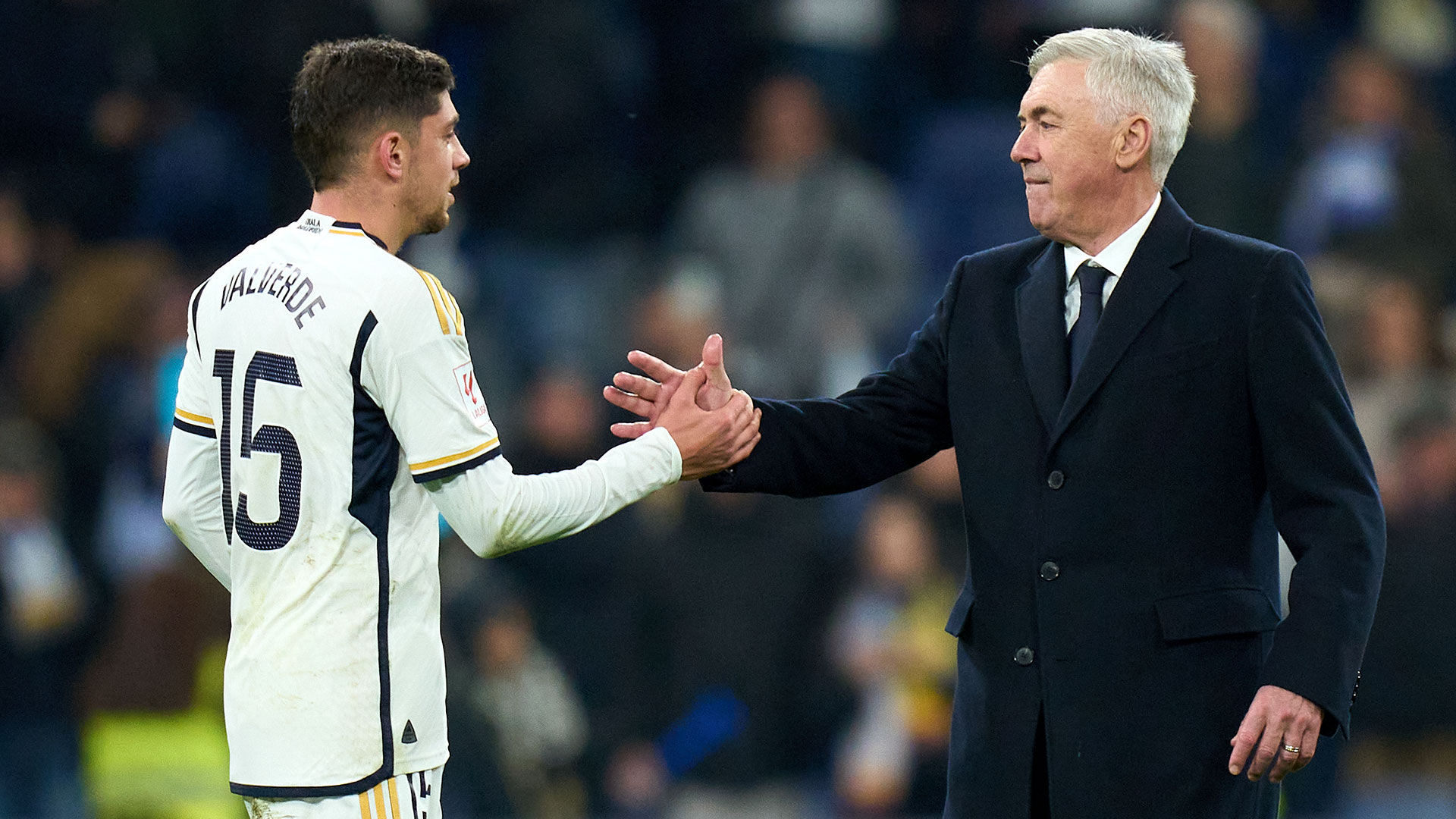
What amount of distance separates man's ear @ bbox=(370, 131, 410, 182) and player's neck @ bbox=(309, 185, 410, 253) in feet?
0.17

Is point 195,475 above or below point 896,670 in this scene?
→ above

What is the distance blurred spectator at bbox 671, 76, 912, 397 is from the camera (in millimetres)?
8422

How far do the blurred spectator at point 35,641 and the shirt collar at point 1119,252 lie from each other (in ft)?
18.4

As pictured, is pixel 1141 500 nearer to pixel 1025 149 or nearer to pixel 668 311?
pixel 1025 149

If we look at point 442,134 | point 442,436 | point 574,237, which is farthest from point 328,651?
point 574,237

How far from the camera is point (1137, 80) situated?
3.73m

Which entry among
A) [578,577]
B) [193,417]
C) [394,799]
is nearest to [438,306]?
[193,417]

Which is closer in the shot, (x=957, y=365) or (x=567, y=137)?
(x=957, y=365)

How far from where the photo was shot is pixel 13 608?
7801mm

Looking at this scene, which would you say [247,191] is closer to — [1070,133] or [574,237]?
[574,237]

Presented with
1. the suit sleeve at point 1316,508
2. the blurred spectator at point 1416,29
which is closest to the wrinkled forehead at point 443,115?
the suit sleeve at point 1316,508

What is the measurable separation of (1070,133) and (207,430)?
6.15 feet

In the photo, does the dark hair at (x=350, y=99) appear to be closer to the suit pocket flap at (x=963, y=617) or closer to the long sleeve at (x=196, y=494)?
the long sleeve at (x=196, y=494)

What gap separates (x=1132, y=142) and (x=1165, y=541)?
2.84 feet
